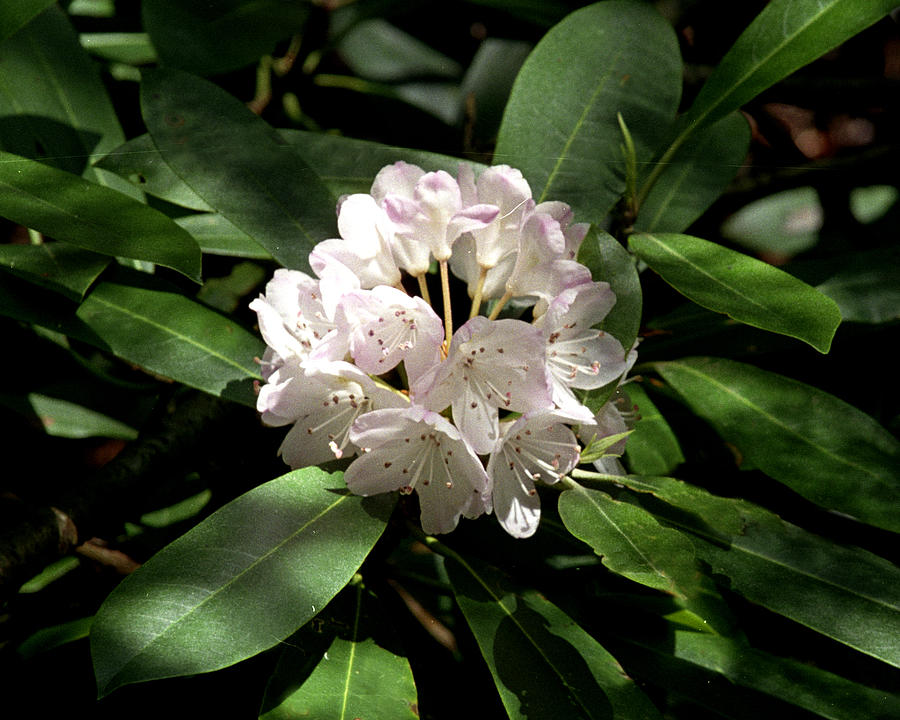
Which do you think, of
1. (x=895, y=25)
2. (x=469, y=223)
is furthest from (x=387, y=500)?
(x=895, y=25)

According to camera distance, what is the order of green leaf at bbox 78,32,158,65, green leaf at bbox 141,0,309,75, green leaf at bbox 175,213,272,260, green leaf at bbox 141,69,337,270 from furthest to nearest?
green leaf at bbox 78,32,158,65, green leaf at bbox 141,0,309,75, green leaf at bbox 175,213,272,260, green leaf at bbox 141,69,337,270

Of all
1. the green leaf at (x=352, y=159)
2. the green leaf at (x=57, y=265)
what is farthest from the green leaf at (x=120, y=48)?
the green leaf at (x=57, y=265)

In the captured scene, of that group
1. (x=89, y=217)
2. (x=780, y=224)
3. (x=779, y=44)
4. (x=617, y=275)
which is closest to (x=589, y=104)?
(x=779, y=44)

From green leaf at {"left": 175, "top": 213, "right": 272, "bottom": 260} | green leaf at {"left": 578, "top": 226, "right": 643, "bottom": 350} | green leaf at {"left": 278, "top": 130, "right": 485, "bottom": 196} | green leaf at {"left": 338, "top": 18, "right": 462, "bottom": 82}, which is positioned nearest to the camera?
green leaf at {"left": 578, "top": 226, "right": 643, "bottom": 350}

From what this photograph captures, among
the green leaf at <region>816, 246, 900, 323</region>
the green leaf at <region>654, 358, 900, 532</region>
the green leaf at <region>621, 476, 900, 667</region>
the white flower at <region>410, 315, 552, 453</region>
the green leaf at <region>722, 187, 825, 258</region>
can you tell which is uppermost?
the white flower at <region>410, 315, 552, 453</region>

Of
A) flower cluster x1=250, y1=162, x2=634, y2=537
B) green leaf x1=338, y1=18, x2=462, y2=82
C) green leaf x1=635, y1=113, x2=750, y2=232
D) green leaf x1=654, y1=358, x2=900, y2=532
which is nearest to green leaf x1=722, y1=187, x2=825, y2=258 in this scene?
green leaf x1=635, y1=113, x2=750, y2=232

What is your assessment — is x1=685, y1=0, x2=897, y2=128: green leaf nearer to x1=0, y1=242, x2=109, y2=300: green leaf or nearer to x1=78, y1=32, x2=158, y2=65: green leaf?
x1=0, y1=242, x2=109, y2=300: green leaf

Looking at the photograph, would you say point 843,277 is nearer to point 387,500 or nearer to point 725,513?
point 725,513
